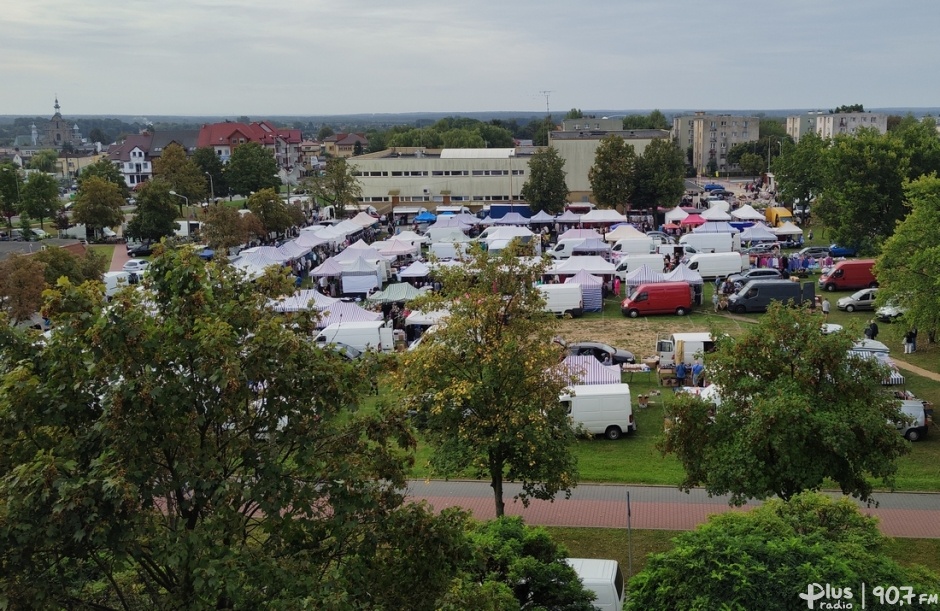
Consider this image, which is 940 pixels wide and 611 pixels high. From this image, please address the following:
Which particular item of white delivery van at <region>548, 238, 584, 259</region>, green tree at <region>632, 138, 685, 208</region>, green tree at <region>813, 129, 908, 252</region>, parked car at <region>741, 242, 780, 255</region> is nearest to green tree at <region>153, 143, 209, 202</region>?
green tree at <region>632, 138, 685, 208</region>

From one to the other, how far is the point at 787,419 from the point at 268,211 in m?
39.8

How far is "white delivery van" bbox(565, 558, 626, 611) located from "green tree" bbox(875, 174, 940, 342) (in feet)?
40.1

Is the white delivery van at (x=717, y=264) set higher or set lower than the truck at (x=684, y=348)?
higher

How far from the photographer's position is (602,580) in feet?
35.7

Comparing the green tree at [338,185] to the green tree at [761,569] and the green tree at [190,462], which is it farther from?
the green tree at [190,462]

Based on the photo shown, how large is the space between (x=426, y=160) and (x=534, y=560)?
2108 inches

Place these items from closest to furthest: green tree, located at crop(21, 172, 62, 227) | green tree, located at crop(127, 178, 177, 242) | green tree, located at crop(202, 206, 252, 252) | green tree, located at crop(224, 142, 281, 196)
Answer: green tree, located at crop(202, 206, 252, 252) → green tree, located at crop(127, 178, 177, 242) → green tree, located at crop(21, 172, 62, 227) → green tree, located at crop(224, 142, 281, 196)

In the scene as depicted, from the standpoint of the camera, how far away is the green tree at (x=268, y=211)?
1858 inches

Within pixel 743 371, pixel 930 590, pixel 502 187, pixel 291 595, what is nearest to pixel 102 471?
pixel 291 595

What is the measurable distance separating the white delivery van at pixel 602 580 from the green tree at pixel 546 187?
41.3m

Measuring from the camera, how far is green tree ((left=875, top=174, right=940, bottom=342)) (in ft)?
64.7

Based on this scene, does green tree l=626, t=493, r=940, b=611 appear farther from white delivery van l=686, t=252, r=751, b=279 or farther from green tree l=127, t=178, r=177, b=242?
green tree l=127, t=178, r=177, b=242

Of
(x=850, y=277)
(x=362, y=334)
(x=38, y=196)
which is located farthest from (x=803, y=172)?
(x=38, y=196)

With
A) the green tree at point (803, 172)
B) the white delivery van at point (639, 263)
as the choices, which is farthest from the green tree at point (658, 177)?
the white delivery van at point (639, 263)
